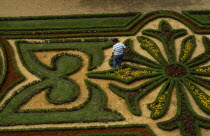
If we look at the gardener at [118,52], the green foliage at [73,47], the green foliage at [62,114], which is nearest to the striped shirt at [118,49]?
the gardener at [118,52]

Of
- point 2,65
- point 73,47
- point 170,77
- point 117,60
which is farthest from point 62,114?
point 170,77

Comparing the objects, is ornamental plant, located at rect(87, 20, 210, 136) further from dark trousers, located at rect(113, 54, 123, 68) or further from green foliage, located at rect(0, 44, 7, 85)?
green foliage, located at rect(0, 44, 7, 85)

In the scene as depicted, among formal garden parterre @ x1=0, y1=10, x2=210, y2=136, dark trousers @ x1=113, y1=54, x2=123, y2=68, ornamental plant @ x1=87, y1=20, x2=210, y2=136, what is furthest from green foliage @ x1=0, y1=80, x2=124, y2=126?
dark trousers @ x1=113, y1=54, x2=123, y2=68

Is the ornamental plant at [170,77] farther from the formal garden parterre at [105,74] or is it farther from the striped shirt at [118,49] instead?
the striped shirt at [118,49]

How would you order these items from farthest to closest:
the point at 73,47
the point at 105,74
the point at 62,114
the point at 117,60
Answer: the point at 73,47 < the point at 117,60 < the point at 105,74 < the point at 62,114

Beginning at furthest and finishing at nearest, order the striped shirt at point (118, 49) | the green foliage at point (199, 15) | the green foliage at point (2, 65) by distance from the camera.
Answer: the green foliage at point (199, 15) → the green foliage at point (2, 65) → the striped shirt at point (118, 49)

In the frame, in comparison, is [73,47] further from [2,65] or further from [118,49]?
[2,65]

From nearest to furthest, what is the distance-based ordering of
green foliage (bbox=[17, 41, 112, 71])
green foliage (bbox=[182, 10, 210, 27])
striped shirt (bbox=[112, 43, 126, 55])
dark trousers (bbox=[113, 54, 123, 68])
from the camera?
striped shirt (bbox=[112, 43, 126, 55]), dark trousers (bbox=[113, 54, 123, 68]), green foliage (bbox=[17, 41, 112, 71]), green foliage (bbox=[182, 10, 210, 27])
